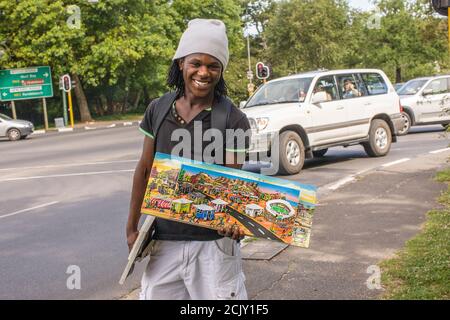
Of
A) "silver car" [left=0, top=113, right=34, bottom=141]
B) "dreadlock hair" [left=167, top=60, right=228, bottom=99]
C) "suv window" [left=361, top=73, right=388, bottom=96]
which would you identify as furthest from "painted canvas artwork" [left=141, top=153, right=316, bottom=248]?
"silver car" [left=0, top=113, right=34, bottom=141]

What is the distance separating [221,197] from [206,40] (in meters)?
0.71

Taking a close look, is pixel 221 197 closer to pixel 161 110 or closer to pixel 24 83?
pixel 161 110

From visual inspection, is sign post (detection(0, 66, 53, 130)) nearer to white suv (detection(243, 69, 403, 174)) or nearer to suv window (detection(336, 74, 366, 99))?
white suv (detection(243, 69, 403, 174))

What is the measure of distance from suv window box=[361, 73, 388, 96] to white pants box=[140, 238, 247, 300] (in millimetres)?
11700

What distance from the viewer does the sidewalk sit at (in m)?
5.07

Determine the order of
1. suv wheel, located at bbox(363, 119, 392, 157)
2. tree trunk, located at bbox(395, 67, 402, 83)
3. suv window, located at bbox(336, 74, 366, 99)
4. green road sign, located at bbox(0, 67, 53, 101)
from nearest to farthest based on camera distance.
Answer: suv window, located at bbox(336, 74, 366, 99)
suv wheel, located at bbox(363, 119, 392, 157)
green road sign, located at bbox(0, 67, 53, 101)
tree trunk, located at bbox(395, 67, 402, 83)

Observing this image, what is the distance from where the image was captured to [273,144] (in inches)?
467

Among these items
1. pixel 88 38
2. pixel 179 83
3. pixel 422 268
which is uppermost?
pixel 88 38

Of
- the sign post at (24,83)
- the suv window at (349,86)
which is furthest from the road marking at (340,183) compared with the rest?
the sign post at (24,83)

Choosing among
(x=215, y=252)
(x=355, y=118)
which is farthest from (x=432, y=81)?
(x=215, y=252)

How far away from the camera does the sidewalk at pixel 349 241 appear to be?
200 inches

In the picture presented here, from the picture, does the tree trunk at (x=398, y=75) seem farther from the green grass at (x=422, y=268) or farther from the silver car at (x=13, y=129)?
the green grass at (x=422, y=268)

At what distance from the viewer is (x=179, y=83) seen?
3.27m

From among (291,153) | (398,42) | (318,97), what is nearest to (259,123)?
(291,153)
